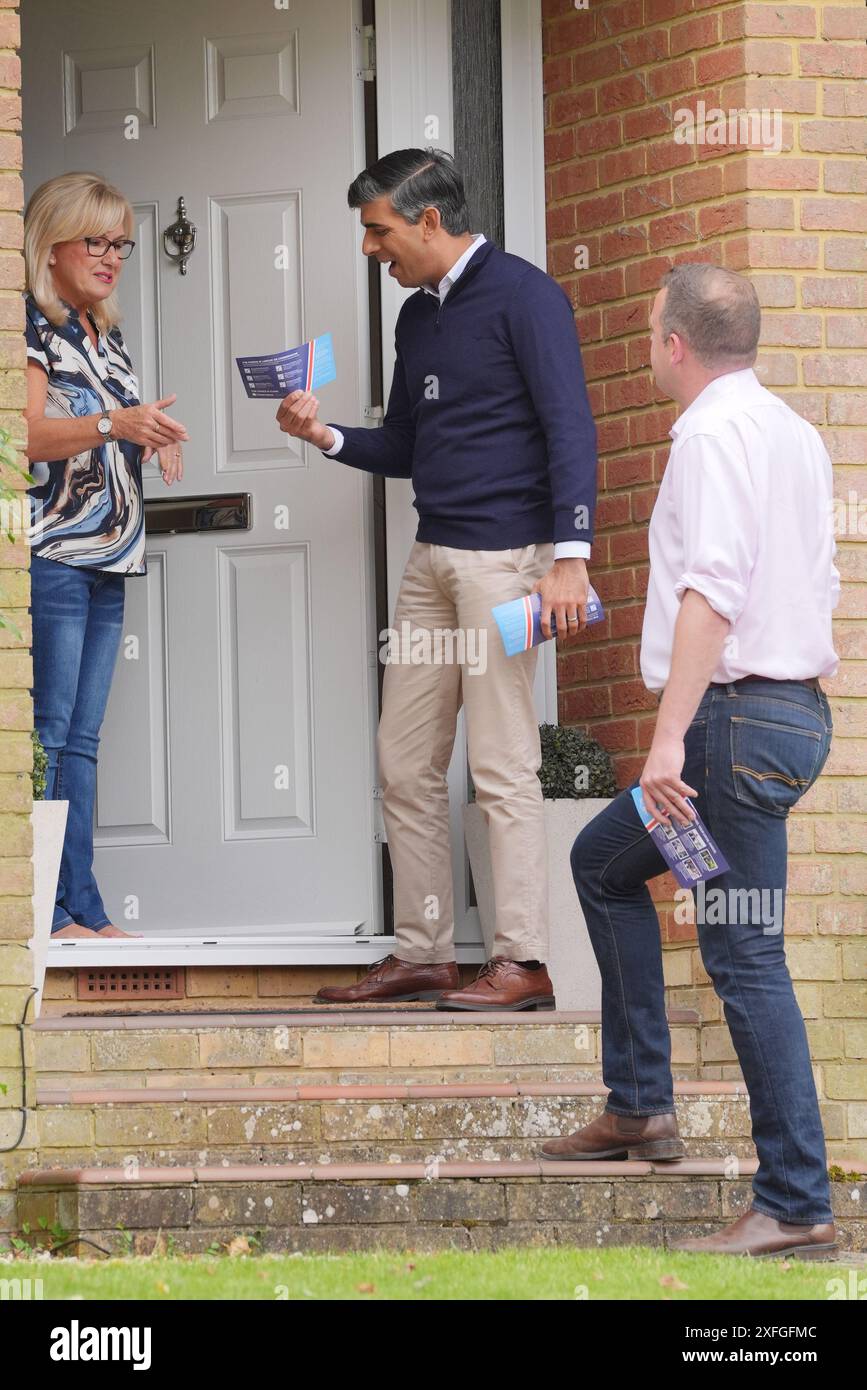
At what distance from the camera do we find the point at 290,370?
5297mm

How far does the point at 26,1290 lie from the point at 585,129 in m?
3.67

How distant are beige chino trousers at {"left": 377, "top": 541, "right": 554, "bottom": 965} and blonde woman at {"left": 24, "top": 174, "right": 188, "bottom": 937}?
0.84m

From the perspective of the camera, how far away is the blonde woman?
552cm

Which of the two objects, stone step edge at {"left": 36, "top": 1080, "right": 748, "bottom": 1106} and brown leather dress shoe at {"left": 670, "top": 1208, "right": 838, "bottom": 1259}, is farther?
stone step edge at {"left": 36, "top": 1080, "right": 748, "bottom": 1106}

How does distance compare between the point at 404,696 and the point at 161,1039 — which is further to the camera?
the point at 404,696

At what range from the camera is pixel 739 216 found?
5.09m

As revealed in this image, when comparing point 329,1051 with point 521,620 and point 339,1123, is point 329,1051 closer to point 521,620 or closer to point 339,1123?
point 339,1123

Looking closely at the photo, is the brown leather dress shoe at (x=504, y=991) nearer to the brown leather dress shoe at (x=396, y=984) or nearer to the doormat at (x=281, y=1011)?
the doormat at (x=281, y=1011)

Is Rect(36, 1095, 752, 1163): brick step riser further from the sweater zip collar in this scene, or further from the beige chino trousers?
the sweater zip collar

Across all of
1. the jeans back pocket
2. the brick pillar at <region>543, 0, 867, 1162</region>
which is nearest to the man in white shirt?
the jeans back pocket
